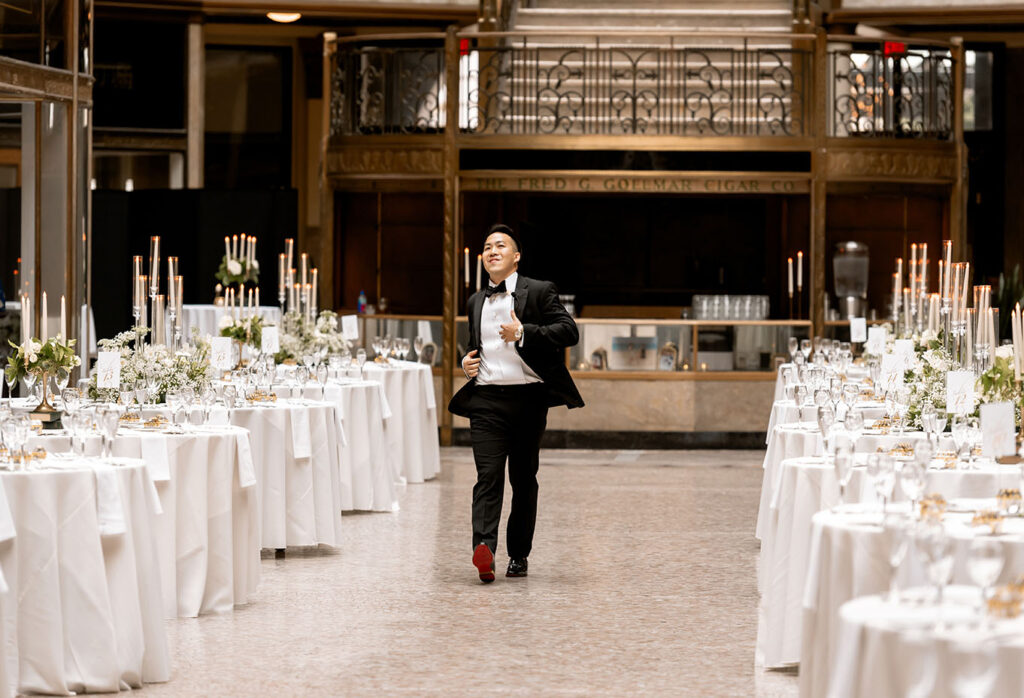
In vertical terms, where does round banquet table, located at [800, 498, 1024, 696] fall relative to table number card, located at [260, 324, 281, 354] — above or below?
below

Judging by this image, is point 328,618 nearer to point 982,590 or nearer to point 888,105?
point 982,590

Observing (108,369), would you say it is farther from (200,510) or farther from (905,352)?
(905,352)

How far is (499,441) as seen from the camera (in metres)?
7.87

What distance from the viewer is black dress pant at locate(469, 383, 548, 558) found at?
25.7 ft

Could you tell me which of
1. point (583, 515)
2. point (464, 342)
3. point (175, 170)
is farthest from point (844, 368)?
point (175, 170)

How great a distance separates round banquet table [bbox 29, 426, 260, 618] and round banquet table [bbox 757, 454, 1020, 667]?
7.99 feet

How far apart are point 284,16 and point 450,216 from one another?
5.00 metres

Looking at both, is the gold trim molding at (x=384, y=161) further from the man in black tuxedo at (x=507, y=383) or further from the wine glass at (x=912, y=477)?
the wine glass at (x=912, y=477)

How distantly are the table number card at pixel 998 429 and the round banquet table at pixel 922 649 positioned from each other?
1874 millimetres

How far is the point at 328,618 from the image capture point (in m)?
7.13

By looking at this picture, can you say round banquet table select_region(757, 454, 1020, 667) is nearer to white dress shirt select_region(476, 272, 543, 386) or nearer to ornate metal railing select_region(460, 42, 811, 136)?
white dress shirt select_region(476, 272, 543, 386)

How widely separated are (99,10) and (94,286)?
10.8 feet

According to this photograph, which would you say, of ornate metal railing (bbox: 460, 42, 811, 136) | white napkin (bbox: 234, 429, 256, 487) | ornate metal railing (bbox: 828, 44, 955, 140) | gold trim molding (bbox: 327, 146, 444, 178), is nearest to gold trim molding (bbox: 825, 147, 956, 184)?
ornate metal railing (bbox: 828, 44, 955, 140)

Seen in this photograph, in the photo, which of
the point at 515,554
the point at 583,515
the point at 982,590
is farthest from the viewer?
the point at 583,515
